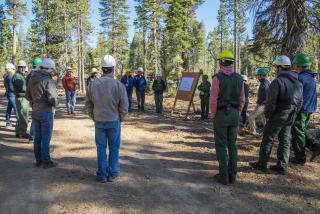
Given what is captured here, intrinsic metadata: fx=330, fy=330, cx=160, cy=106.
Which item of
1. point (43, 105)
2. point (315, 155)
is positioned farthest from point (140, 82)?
point (315, 155)

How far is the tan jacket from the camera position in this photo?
18.3ft

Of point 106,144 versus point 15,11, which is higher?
point 15,11

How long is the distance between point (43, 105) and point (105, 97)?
1.65 meters

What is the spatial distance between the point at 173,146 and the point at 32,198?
456 centimetres

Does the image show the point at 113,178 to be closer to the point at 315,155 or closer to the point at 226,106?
the point at 226,106

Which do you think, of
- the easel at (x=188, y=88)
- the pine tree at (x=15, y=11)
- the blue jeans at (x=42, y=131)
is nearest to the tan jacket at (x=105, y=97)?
the blue jeans at (x=42, y=131)

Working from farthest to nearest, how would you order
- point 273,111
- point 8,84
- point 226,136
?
point 8,84
point 273,111
point 226,136

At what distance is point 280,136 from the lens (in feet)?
20.6

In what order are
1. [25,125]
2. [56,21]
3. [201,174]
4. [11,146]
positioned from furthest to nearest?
1. [56,21]
2. [25,125]
3. [11,146]
4. [201,174]

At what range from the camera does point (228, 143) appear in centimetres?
577

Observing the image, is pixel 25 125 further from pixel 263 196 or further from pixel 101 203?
pixel 263 196

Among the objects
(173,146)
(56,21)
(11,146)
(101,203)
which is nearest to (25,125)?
(11,146)

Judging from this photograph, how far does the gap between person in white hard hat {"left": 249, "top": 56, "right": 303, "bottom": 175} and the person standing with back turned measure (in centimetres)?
72

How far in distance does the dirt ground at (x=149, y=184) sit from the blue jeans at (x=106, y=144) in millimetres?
264
